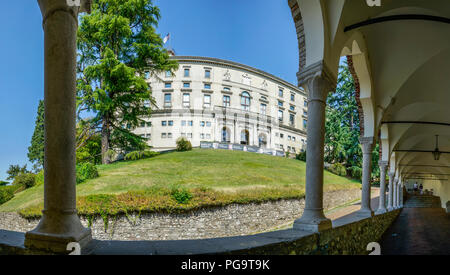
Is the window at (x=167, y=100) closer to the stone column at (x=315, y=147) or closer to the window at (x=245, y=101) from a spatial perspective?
the window at (x=245, y=101)

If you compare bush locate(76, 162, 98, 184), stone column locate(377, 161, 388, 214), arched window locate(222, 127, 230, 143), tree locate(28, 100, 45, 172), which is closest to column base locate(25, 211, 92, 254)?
stone column locate(377, 161, 388, 214)

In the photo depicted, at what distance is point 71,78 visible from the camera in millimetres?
2297

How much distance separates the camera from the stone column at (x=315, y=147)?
373 cm

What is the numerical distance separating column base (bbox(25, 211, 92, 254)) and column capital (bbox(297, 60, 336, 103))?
3.40 meters

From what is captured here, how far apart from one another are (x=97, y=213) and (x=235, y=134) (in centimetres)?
3352

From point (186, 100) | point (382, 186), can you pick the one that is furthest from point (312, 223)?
point (186, 100)

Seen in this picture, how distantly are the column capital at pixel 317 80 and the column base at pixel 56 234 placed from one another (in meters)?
3.40

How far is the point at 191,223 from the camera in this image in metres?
14.1

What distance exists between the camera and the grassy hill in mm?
13547

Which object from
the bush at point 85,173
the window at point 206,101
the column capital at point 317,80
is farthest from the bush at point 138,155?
the column capital at point 317,80

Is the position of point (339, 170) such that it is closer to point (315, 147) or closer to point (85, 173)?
point (85, 173)
